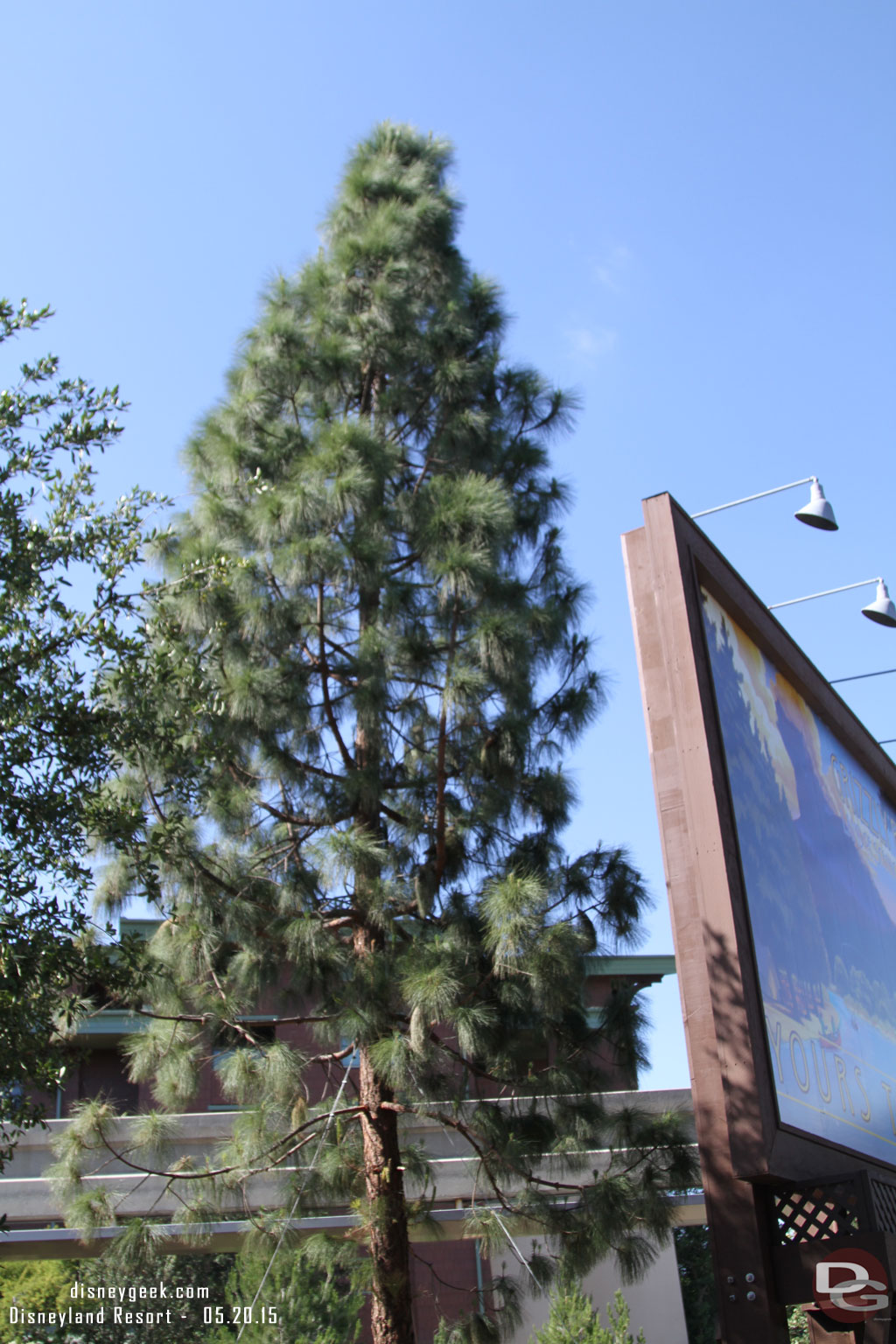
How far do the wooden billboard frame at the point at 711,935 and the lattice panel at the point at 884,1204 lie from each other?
114 millimetres

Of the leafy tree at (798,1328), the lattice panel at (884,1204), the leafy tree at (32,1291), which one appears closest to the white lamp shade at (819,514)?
the lattice panel at (884,1204)

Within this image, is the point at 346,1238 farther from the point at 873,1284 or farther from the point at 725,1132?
the point at 873,1284

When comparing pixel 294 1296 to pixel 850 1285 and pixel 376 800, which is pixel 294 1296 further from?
pixel 850 1285

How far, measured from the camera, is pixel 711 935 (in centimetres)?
683

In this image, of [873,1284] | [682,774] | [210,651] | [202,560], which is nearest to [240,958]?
[210,651]

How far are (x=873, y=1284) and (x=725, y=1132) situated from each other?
98 cm

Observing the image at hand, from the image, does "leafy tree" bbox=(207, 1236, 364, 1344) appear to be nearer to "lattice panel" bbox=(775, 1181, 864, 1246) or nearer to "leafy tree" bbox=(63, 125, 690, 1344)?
"leafy tree" bbox=(63, 125, 690, 1344)

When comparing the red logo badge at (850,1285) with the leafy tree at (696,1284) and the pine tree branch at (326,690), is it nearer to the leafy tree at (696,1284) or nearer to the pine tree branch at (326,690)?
the pine tree branch at (326,690)

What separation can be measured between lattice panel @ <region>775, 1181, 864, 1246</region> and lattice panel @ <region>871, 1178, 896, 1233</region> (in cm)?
13

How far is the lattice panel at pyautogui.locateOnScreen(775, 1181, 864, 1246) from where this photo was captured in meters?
6.61

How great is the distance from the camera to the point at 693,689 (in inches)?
298

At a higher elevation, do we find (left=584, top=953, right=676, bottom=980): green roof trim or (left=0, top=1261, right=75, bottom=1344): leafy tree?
(left=584, top=953, right=676, bottom=980): green roof trim

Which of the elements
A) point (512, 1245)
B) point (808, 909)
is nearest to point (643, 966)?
point (808, 909)

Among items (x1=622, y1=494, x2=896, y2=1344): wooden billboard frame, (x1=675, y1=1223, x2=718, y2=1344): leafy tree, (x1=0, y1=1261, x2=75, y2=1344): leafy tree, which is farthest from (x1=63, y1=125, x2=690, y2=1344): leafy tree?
(x1=675, y1=1223, x2=718, y2=1344): leafy tree
